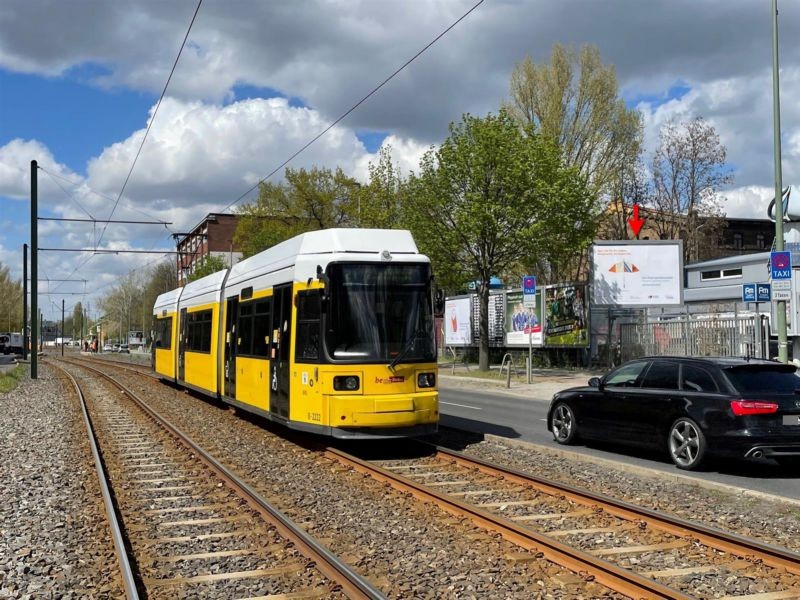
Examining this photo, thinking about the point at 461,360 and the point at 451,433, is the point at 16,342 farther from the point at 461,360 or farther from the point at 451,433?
the point at 451,433

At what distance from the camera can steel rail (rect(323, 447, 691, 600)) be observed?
17.1 ft

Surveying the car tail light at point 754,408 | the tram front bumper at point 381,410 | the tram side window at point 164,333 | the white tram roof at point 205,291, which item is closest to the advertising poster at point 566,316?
the tram side window at point 164,333

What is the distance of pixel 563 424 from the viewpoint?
12.4 meters

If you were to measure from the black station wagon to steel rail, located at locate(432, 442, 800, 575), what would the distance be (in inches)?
82.9

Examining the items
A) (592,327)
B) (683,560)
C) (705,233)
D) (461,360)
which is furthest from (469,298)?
(683,560)

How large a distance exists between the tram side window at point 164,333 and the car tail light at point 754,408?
19.0m

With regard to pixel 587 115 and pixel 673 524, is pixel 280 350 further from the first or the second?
pixel 587 115

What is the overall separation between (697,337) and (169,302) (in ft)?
54.8

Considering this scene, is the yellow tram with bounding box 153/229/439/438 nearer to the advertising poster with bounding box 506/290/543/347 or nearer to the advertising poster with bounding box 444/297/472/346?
the advertising poster with bounding box 506/290/543/347

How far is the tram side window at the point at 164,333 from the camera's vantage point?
25.1 m

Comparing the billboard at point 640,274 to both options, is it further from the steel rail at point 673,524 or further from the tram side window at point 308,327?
the steel rail at point 673,524

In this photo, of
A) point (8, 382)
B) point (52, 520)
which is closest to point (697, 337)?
point (52, 520)

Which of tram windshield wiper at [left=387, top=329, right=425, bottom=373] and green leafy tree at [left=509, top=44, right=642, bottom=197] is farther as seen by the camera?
green leafy tree at [left=509, top=44, right=642, bottom=197]

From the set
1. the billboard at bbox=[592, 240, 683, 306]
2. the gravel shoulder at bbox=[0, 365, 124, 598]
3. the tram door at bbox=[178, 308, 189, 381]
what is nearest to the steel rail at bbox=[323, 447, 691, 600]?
the gravel shoulder at bbox=[0, 365, 124, 598]
